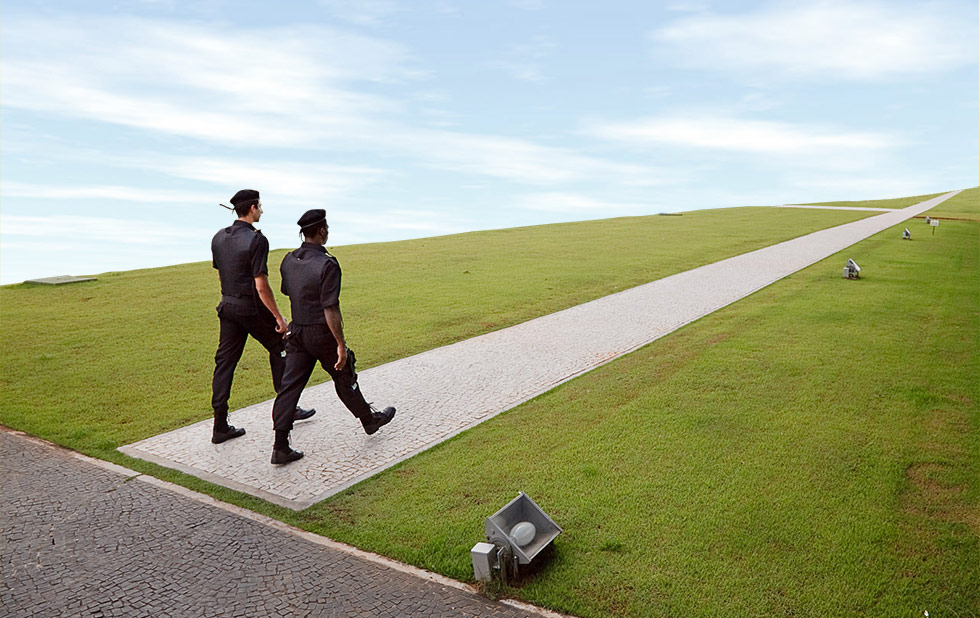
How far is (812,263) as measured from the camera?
18.1 m

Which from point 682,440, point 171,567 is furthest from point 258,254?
point 682,440

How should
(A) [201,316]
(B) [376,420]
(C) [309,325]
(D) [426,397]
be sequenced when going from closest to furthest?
1. (C) [309,325]
2. (B) [376,420]
3. (D) [426,397]
4. (A) [201,316]

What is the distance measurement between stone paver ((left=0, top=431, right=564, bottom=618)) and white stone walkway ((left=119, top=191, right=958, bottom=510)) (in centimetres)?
54

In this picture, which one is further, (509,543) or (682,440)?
(682,440)

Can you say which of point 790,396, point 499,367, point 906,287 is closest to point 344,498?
point 499,367

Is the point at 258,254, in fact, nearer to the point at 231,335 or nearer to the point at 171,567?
the point at 231,335

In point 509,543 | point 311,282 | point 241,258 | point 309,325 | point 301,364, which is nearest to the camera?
point 509,543

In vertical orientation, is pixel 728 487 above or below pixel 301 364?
below

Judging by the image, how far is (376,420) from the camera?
630 centimetres

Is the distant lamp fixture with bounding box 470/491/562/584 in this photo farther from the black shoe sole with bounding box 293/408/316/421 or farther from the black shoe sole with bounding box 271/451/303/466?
the black shoe sole with bounding box 293/408/316/421

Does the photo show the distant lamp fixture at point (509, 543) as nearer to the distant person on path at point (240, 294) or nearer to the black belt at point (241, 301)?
the distant person on path at point (240, 294)

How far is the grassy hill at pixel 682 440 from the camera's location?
4070 millimetres

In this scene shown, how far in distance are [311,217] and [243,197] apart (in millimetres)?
904

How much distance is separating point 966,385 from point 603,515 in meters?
5.68
